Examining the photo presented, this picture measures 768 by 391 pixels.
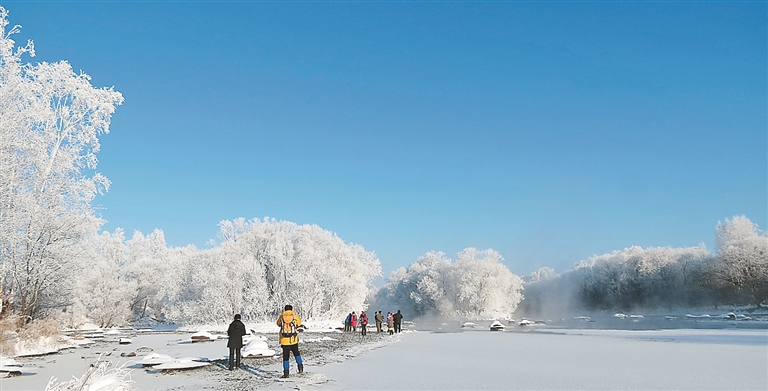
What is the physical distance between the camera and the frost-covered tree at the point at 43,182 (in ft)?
63.5

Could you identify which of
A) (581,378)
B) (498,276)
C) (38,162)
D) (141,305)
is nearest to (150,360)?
(581,378)

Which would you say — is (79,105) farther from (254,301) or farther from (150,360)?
(254,301)

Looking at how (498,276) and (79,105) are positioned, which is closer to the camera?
(79,105)

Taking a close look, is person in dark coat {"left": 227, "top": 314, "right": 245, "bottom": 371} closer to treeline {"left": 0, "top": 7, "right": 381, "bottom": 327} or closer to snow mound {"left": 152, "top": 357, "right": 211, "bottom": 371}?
snow mound {"left": 152, "top": 357, "right": 211, "bottom": 371}

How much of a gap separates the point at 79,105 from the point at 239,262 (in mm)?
25019

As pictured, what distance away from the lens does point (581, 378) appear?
9734 mm

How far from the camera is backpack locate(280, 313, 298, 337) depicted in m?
11.4

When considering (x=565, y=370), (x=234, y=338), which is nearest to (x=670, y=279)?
(x=565, y=370)

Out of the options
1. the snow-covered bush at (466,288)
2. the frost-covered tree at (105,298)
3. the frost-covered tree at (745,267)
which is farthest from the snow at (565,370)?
the snow-covered bush at (466,288)

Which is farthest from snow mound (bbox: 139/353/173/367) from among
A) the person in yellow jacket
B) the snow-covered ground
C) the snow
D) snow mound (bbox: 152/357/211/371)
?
the snow

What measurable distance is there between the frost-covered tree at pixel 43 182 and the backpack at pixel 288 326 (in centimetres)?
1456

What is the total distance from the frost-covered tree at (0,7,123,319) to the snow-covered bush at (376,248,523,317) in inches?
2523

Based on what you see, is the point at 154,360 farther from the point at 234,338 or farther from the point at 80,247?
the point at 80,247

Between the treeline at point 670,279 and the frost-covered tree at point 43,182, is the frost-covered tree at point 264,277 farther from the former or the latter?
the treeline at point 670,279
